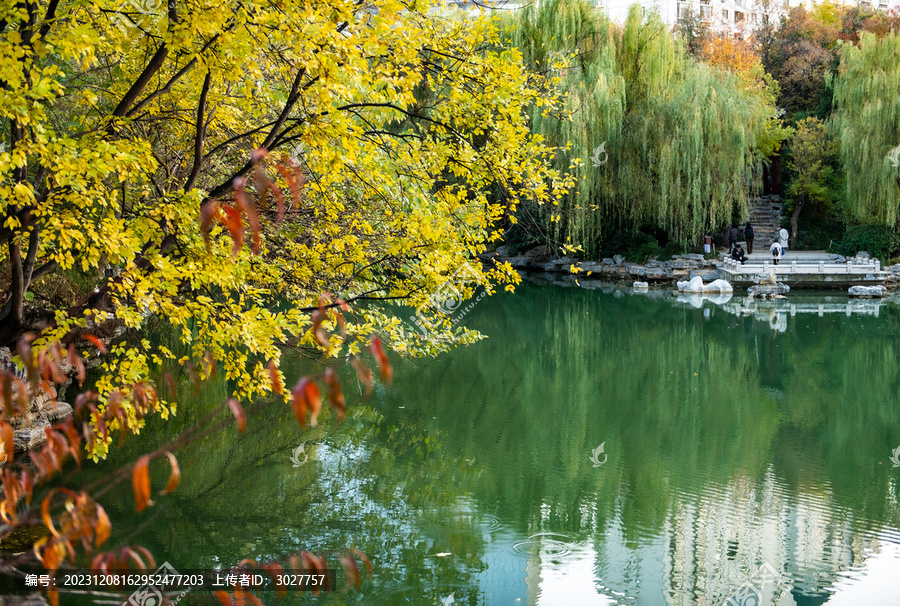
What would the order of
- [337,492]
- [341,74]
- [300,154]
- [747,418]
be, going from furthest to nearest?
1. [747,418]
2. [337,492]
3. [300,154]
4. [341,74]

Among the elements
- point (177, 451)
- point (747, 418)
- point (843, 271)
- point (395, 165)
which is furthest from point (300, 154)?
point (843, 271)

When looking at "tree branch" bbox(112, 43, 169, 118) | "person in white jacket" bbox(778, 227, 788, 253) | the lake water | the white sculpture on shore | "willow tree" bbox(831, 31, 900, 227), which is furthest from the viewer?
"person in white jacket" bbox(778, 227, 788, 253)

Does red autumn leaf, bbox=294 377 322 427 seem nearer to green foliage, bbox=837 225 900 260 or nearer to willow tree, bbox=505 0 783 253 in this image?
willow tree, bbox=505 0 783 253

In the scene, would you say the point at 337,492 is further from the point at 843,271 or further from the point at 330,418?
the point at 843,271

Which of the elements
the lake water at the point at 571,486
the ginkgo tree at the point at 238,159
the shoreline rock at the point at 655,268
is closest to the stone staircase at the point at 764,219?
the shoreline rock at the point at 655,268

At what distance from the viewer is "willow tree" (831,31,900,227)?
816 inches

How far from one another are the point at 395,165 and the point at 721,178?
17260 millimetres

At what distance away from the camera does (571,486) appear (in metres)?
7.36

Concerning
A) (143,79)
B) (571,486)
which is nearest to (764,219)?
(571,486)

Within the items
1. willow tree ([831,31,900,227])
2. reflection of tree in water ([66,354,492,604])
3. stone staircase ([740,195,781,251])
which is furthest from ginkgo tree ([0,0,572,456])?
stone staircase ([740,195,781,251])

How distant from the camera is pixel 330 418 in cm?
923

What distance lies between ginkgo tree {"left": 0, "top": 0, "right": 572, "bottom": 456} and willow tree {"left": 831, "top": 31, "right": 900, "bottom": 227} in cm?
1776

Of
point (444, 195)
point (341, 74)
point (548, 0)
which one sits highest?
point (548, 0)

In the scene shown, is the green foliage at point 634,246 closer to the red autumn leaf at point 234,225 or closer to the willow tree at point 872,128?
the willow tree at point 872,128
